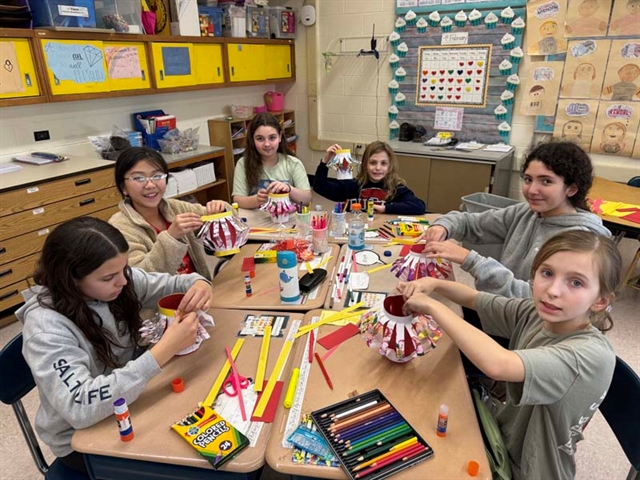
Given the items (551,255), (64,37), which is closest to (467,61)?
(64,37)

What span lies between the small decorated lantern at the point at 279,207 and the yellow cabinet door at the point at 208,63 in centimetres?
253

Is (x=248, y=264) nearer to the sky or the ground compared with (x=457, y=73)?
nearer to the ground

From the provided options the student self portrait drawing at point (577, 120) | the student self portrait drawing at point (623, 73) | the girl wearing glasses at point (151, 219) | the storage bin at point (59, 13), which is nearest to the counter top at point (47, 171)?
the storage bin at point (59, 13)

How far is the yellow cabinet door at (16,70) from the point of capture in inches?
110

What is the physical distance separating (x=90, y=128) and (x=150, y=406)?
324 cm

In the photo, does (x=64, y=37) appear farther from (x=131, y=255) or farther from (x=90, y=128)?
(x=131, y=255)

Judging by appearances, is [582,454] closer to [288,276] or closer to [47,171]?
[288,276]

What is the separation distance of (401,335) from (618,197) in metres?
2.68

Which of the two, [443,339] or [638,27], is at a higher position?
[638,27]

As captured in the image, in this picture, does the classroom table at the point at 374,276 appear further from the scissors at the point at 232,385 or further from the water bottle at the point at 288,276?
the scissors at the point at 232,385

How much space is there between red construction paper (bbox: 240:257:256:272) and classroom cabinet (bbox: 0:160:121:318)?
1.50 metres

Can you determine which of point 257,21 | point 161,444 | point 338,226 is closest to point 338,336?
point 161,444

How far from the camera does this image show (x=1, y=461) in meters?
1.90

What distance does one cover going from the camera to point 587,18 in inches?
143
